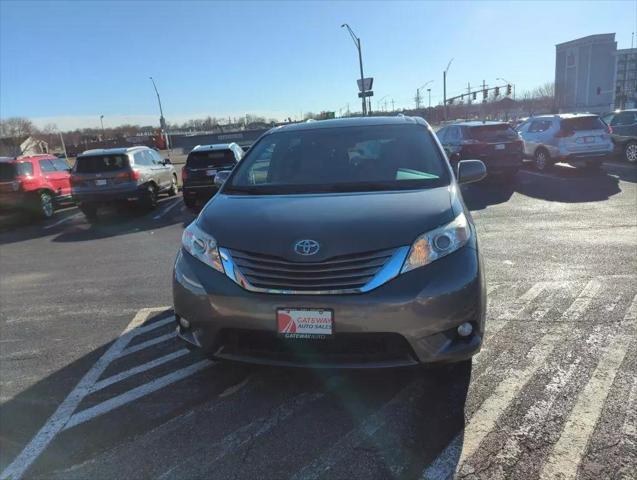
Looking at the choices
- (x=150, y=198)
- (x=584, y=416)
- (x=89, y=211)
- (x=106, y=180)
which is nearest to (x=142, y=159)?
(x=150, y=198)

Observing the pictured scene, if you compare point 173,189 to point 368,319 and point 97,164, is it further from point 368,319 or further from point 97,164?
point 368,319

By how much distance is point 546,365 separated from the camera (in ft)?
11.6

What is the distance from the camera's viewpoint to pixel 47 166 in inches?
529

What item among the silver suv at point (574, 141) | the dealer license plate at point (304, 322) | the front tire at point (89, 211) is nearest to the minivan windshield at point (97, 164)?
the front tire at point (89, 211)

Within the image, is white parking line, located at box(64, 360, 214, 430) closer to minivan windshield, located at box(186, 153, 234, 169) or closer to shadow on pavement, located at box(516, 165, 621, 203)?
minivan windshield, located at box(186, 153, 234, 169)

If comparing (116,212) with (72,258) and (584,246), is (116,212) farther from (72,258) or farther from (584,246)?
(584,246)

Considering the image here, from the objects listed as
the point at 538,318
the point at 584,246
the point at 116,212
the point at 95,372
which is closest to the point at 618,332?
the point at 538,318

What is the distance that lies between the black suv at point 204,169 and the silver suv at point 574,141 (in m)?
9.11

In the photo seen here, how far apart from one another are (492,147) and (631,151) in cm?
557

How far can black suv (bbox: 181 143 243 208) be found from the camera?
40.4 ft

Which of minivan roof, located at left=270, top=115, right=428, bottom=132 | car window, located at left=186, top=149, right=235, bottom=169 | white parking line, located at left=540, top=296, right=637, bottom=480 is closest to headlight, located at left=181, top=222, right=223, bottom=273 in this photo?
minivan roof, located at left=270, top=115, right=428, bottom=132

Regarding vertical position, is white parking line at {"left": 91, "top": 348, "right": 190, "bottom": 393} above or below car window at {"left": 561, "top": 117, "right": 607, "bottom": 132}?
below

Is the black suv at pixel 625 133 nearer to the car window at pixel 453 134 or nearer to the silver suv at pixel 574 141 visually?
the silver suv at pixel 574 141

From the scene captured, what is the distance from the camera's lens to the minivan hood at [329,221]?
2.88 meters
